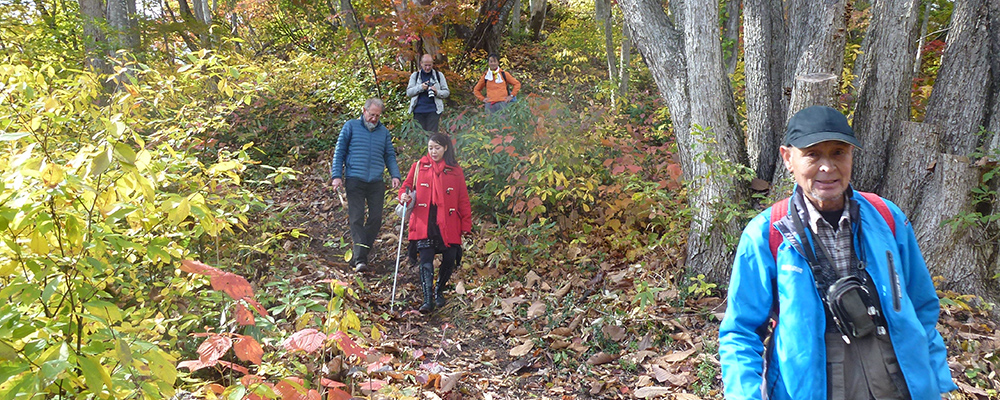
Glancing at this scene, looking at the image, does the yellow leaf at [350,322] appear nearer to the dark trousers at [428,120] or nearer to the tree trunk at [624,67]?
the dark trousers at [428,120]

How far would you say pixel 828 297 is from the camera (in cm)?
199

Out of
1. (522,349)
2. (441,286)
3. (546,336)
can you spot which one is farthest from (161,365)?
(441,286)

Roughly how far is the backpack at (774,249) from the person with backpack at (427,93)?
8.78 m

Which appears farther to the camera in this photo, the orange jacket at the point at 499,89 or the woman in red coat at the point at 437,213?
the orange jacket at the point at 499,89

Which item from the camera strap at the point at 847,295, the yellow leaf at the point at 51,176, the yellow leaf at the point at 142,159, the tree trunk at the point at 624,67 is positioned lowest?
the camera strap at the point at 847,295

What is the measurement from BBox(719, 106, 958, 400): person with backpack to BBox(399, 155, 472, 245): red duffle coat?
15.2 ft

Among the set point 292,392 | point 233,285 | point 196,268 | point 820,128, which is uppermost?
point 820,128

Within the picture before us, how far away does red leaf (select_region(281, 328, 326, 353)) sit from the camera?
2.75 m

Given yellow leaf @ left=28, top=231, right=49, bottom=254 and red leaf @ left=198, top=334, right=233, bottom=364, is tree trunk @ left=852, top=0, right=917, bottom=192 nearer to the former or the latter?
red leaf @ left=198, top=334, right=233, bottom=364

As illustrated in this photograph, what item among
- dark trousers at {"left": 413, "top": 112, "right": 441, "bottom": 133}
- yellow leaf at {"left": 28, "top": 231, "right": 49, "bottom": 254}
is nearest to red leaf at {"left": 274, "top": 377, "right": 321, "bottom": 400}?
yellow leaf at {"left": 28, "top": 231, "right": 49, "bottom": 254}

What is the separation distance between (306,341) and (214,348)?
402 mm

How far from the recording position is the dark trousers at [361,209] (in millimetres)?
7930

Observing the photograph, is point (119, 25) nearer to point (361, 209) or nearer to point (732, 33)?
point (361, 209)

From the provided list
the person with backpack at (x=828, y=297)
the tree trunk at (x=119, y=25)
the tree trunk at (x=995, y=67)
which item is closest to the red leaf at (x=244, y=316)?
the person with backpack at (x=828, y=297)
